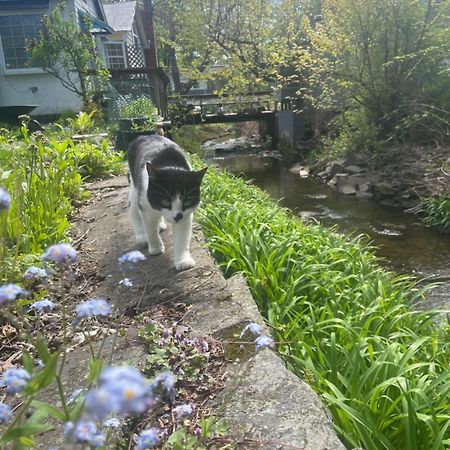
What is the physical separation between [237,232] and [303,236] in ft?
2.74

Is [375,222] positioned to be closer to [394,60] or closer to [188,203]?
[394,60]

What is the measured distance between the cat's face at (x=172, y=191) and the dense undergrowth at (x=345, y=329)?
2.29ft

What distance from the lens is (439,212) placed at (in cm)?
895

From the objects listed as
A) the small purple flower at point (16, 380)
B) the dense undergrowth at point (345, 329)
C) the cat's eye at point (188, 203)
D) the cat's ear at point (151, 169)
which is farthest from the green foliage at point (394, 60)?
the small purple flower at point (16, 380)

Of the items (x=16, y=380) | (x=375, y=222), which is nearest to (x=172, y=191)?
(x=16, y=380)

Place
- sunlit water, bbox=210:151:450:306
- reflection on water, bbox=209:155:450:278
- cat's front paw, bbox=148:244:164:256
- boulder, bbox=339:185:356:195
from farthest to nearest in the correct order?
boulder, bbox=339:185:356:195 → reflection on water, bbox=209:155:450:278 → sunlit water, bbox=210:151:450:306 → cat's front paw, bbox=148:244:164:256

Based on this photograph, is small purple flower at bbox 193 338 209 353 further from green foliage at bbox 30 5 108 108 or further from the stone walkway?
green foliage at bbox 30 5 108 108

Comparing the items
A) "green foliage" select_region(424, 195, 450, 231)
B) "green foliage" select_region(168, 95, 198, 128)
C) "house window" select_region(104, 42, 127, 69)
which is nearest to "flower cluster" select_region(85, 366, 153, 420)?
"green foliage" select_region(424, 195, 450, 231)

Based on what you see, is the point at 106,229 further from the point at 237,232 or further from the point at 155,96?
the point at 155,96

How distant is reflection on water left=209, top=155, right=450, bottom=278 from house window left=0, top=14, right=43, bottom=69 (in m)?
8.91

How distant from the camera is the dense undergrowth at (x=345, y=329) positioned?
6.37 feet

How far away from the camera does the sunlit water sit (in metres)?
6.93

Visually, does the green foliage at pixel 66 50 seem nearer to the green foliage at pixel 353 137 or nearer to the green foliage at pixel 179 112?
the green foliage at pixel 179 112

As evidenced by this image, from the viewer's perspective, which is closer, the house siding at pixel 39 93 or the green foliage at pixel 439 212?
the green foliage at pixel 439 212
